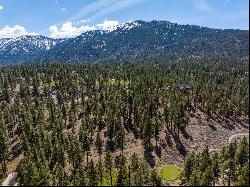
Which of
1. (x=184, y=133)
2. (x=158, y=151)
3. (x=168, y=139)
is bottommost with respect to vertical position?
(x=158, y=151)

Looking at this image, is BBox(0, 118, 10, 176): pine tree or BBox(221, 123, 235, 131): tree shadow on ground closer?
BBox(0, 118, 10, 176): pine tree

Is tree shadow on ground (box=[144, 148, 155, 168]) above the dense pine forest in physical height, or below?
below

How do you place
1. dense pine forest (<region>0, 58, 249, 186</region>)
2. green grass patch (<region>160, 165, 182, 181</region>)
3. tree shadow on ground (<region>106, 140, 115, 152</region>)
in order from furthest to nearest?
1. tree shadow on ground (<region>106, 140, 115, 152</region>)
2. green grass patch (<region>160, 165, 182, 181</region>)
3. dense pine forest (<region>0, 58, 249, 186</region>)

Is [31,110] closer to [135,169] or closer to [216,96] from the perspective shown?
[135,169]

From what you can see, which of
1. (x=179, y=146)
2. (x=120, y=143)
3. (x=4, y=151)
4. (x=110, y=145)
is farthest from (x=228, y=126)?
(x=4, y=151)

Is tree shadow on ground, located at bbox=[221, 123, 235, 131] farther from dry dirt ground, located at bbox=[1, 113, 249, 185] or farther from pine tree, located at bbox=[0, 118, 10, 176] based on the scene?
pine tree, located at bbox=[0, 118, 10, 176]

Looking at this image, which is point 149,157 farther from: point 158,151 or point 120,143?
point 120,143

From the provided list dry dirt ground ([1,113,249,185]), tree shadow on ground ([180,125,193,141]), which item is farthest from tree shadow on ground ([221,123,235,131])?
tree shadow on ground ([180,125,193,141])

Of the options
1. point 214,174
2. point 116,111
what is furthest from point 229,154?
point 116,111

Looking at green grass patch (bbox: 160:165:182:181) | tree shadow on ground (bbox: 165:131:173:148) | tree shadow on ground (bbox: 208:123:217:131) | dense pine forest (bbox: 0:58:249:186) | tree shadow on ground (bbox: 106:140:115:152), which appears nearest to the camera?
dense pine forest (bbox: 0:58:249:186)
